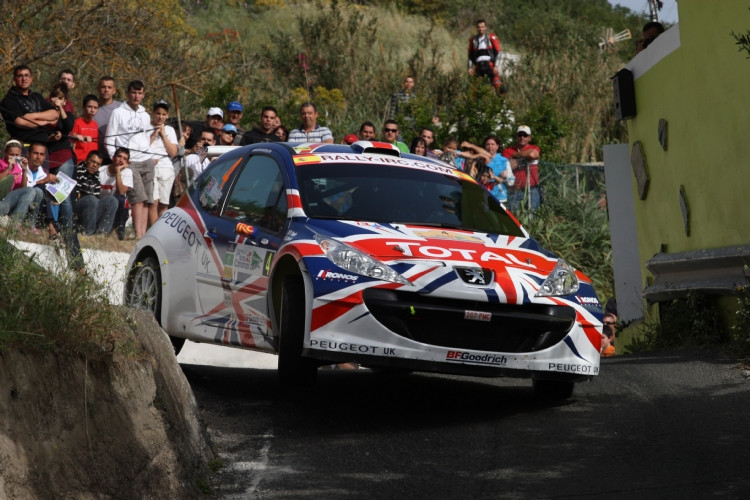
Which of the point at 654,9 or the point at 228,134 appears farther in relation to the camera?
the point at 228,134

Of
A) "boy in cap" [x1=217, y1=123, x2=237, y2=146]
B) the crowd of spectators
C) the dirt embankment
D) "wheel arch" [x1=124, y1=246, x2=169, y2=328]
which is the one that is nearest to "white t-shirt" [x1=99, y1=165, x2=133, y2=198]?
the crowd of spectators

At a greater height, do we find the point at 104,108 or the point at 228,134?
the point at 104,108

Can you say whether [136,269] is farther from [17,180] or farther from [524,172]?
[524,172]

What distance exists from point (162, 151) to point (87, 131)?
113 cm

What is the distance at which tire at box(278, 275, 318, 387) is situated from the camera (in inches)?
309

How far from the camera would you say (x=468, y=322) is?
7.73 metres

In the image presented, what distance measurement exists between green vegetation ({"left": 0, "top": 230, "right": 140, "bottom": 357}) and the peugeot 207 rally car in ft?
4.87

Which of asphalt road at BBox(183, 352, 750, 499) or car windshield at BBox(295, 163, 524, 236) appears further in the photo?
car windshield at BBox(295, 163, 524, 236)

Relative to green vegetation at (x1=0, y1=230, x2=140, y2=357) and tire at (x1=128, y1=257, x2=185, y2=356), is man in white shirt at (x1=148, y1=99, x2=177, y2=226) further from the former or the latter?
green vegetation at (x1=0, y1=230, x2=140, y2=357)

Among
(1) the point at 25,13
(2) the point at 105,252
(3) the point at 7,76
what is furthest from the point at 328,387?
(1) the point at 25,13

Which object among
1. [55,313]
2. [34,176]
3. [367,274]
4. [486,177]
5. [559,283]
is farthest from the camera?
[486,177]

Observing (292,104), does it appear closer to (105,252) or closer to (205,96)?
(205,96)

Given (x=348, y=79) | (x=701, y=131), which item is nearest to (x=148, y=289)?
(x=701, y=131)

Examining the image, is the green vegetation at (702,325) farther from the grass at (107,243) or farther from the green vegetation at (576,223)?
the green vegetation at (576,223)
